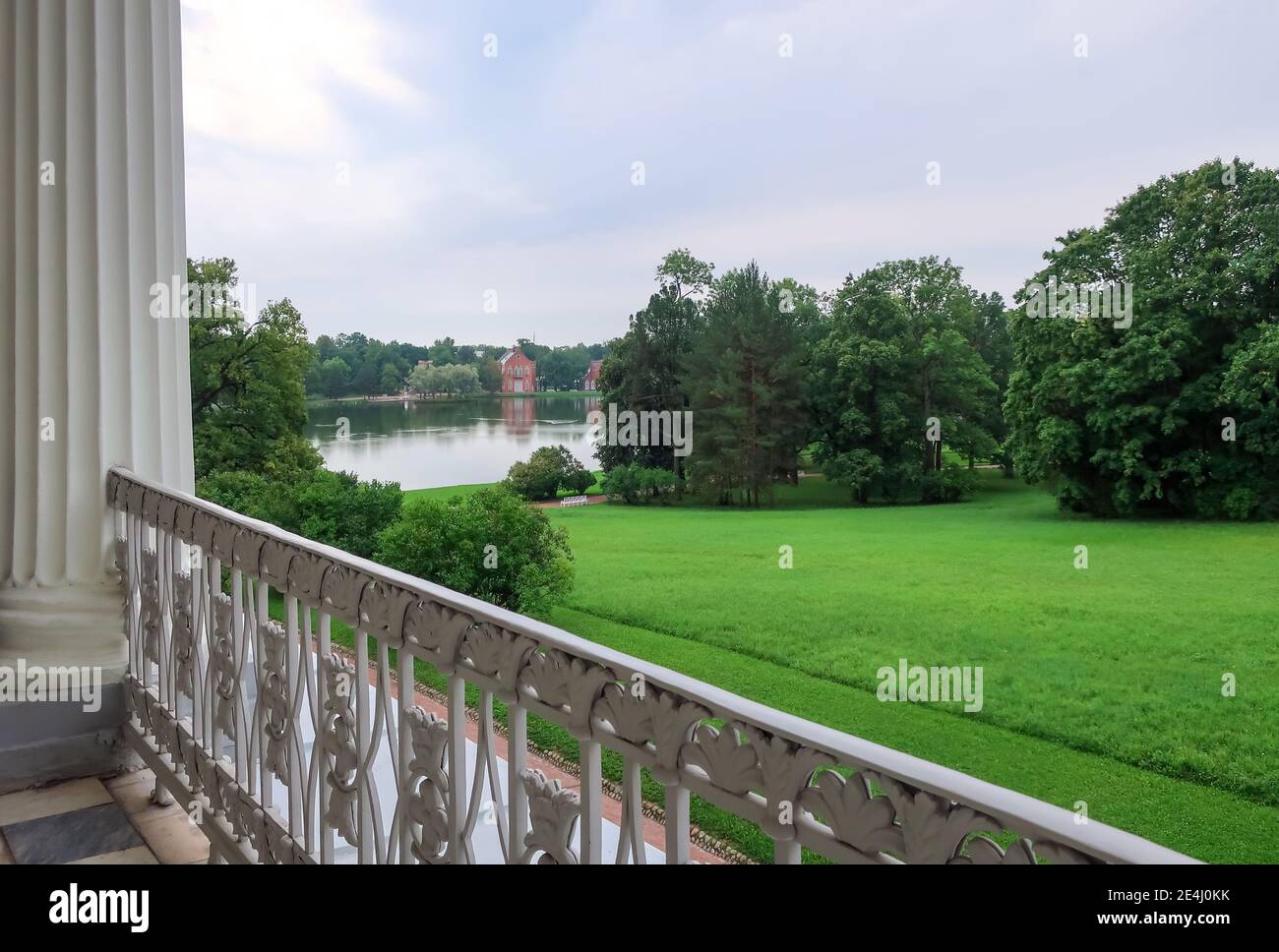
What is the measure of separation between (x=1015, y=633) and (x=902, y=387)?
7108mm

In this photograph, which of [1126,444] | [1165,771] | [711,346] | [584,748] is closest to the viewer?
[584,748]

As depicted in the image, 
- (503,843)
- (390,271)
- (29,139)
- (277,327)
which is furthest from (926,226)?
(503,843)

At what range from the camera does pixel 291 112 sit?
28.1 ft

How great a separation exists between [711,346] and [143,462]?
10387 millimetres

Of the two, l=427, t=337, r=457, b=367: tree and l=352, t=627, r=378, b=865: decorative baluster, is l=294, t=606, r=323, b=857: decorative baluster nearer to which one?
l=352, t=627, r=378, b=865: decorative baluster

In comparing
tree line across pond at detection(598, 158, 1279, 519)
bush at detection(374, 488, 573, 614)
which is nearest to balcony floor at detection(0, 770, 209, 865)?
bush at detection(374, 488, 573, 614)

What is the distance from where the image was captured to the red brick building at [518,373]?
5980 millimetres

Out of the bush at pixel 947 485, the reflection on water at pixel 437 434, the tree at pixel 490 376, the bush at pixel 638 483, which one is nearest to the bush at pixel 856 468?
the bush at pixel 947 485

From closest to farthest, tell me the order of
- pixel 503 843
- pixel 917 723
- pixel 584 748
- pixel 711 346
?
pixel 584 748 → pixel 503 843 → pixel 917 723 → pixel 711 346

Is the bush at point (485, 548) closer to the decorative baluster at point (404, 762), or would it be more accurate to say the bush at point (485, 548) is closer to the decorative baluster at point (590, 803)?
the decorative baluster at point (404, 762)

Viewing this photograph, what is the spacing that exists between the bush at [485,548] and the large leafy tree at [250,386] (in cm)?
330

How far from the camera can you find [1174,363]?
27.5ft

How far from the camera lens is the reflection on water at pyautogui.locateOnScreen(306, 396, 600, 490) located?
5.22 m

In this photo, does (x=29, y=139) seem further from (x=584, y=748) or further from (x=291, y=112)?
(x=291, y=112)
